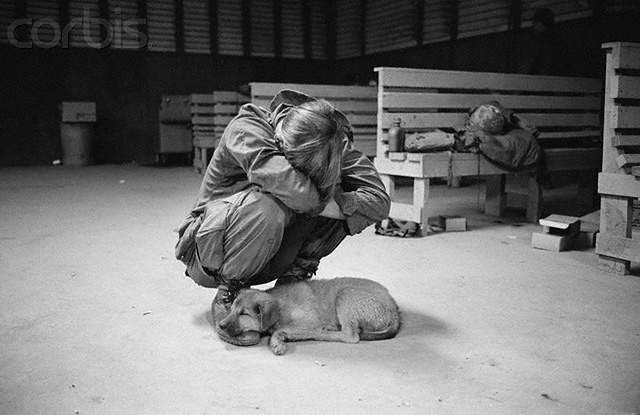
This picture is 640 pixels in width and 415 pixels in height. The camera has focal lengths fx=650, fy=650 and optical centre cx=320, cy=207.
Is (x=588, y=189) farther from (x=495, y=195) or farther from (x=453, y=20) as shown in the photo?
(x=453, y=20)

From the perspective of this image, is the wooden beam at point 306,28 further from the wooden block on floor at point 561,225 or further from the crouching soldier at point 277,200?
the crouching soldier at point 277,200

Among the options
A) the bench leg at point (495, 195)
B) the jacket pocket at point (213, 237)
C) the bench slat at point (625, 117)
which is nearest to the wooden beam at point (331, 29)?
the bench leg at point (495, 195)

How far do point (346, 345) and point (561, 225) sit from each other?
106 inches

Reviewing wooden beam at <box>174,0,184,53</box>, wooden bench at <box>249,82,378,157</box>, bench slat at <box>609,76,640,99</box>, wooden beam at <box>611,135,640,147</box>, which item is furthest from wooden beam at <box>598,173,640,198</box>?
wooden beam at <box>174,0,184,53</box>

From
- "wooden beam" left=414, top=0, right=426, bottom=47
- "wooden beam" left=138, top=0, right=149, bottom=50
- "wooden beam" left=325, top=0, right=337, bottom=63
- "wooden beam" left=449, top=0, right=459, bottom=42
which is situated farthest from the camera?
"wooden beam" left=325, top=0, right=337, bottom=63

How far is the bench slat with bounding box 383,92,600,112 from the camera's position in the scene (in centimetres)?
572

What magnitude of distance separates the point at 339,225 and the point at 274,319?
60 cm

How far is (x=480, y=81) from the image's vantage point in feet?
20.5

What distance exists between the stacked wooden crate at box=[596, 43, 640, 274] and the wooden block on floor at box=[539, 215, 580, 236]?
0.52m

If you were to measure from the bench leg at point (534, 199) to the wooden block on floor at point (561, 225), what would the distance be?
1.14m

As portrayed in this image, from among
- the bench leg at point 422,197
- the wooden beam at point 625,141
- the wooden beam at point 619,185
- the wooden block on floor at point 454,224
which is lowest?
the wooden block on floor at point 454,224

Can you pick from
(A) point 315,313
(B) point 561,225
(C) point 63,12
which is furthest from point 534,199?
(C) point 63,12

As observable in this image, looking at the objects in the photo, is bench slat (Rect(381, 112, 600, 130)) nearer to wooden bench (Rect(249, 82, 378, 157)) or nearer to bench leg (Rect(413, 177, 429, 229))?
bench leg (Rect(413, 177, 429, 229))

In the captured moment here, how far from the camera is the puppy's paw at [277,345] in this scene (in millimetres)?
2732
